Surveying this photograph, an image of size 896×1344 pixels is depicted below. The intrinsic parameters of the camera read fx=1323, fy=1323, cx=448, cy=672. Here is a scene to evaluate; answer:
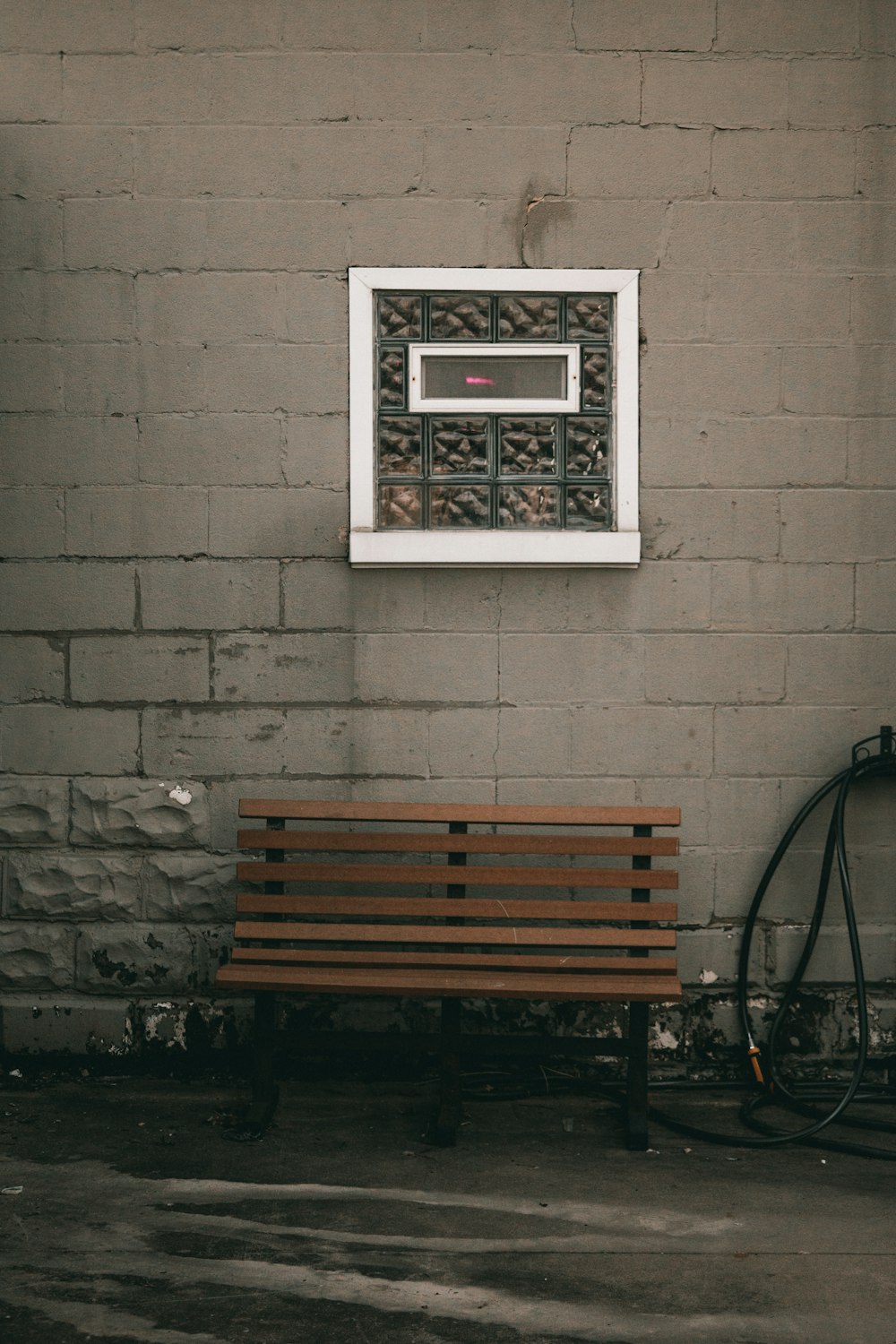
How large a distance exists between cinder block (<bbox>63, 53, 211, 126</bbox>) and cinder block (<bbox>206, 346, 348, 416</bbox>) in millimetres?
772

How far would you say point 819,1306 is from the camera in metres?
2.84

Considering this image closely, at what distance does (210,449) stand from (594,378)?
1.27 meters

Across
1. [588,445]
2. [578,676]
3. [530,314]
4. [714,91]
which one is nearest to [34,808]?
[578,676]

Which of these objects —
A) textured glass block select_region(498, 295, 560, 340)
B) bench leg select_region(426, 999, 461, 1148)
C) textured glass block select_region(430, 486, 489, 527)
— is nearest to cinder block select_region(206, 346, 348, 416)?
textured glass block select_region(430, 486, 489, 527)

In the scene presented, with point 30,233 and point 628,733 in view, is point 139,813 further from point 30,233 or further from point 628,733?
point 30,233

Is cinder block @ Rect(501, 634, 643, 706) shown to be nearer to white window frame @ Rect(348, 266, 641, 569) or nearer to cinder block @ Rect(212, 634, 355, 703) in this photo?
white window frame @ Rect(348, 266, 641, 569)

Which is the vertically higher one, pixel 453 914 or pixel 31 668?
pixel 31 668

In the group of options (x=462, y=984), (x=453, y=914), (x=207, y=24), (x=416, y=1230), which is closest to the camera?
(x=416, y=1230)

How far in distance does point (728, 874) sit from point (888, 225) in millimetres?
2157

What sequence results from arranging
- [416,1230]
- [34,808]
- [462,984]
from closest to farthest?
[416,1230]
[462,984]
[34,808]

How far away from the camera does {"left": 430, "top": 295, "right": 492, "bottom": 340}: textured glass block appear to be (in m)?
4.29

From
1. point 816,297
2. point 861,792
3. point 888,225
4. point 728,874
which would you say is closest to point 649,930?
point 728,874

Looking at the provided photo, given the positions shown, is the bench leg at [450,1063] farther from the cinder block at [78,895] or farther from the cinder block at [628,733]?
the cinder block at [78,895]

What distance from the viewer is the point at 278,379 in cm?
427
